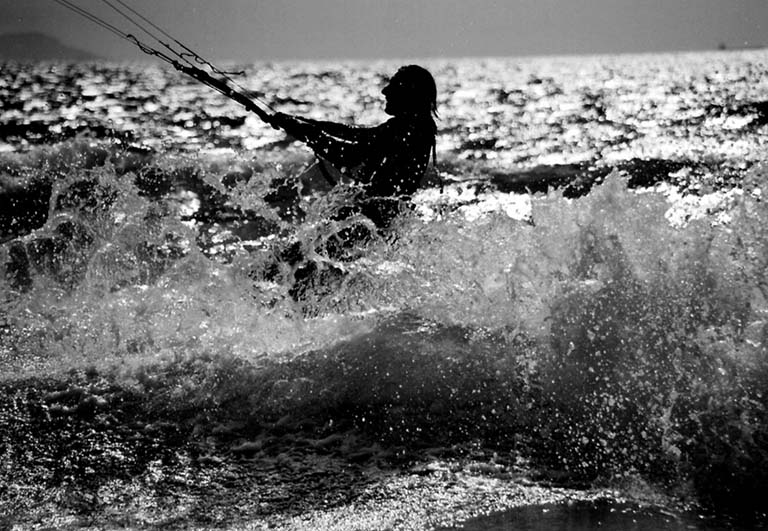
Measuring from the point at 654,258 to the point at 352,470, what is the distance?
319 centimetres

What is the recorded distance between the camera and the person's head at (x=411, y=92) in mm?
7328

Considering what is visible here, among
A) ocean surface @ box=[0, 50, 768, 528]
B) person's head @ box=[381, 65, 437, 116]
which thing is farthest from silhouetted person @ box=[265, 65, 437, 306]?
ocean surface @ box=[0, 50, 768, 528]

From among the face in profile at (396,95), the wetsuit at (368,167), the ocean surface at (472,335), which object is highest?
the face in profile at (396,95)

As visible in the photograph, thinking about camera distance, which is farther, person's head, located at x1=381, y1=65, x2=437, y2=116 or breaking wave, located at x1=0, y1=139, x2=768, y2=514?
person's head, located at x1=381, y1=65, x2=437, y2=116

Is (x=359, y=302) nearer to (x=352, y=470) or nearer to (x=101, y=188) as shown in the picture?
(x=352, y=470)

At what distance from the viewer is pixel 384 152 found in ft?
24.2

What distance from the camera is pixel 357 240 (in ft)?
24.1

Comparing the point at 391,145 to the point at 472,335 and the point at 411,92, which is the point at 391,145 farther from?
the point at 472,335

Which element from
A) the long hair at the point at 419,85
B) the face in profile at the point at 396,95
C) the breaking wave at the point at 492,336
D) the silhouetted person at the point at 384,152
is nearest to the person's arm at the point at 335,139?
the silhouetted person at the point at 384,152

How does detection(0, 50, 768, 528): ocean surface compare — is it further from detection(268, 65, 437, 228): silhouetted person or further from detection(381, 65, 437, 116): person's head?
detection(381, 65, 437, 116): person's head

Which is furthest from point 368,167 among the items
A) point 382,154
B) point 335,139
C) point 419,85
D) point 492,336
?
point 492,336

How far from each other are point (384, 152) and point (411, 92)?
1.98 ft

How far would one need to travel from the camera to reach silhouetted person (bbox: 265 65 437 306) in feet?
24.0

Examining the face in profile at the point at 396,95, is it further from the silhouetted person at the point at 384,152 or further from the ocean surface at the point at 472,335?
the ocean surface at the point at 472,335
